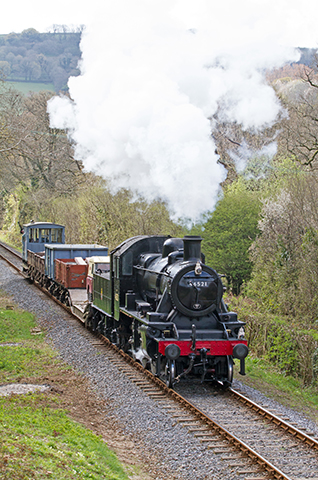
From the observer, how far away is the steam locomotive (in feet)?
29.8

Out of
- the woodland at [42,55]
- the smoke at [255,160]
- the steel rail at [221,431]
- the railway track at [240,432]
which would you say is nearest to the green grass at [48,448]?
the railway track at [240,432]

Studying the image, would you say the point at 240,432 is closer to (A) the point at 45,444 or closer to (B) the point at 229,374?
(B) the point at 229,374

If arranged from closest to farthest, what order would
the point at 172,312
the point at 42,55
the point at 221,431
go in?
the point at 221,431, the point at 172,312, the point at 42,55

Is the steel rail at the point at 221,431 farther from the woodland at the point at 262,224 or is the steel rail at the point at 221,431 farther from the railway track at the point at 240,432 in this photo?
the woodland at the point at 262,224

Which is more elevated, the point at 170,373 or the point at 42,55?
the point at 42,55

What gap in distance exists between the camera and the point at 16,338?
13.3m

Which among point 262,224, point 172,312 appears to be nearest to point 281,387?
point 172,312

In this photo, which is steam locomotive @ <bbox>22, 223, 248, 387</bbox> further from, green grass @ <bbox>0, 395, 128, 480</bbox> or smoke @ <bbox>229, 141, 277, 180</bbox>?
smoke @ <bbox>229, 141, 277, 180</bbox>

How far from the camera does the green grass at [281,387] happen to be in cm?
909

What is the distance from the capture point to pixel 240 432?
23.7 ft

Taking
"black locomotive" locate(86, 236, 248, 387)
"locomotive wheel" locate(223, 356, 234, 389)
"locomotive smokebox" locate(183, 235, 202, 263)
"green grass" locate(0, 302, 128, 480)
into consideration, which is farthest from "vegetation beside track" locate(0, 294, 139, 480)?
"locomotive smokebox" locate(183, 235, 202, 263)

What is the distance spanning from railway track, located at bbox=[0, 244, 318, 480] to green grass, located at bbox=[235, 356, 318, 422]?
1052 millimetres

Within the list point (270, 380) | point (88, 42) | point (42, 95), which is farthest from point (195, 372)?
point (42, 95)

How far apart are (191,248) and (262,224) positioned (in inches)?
333
